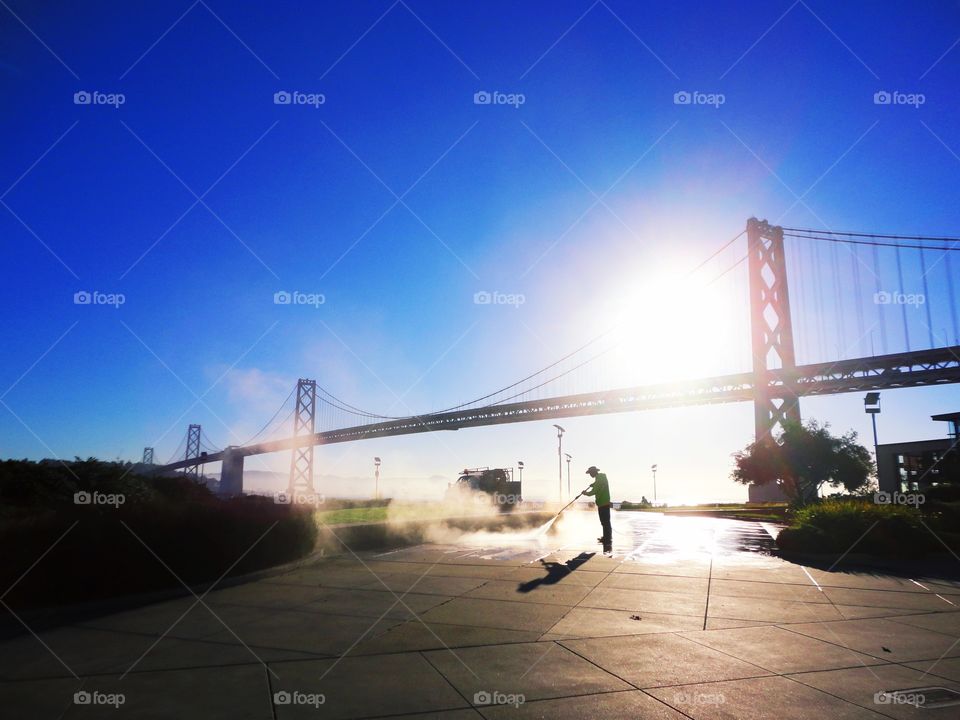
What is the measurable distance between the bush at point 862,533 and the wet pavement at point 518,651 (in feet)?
7.16

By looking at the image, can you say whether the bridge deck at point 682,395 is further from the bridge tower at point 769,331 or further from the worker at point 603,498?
the worker at point 603,498

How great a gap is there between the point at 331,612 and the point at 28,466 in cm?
673

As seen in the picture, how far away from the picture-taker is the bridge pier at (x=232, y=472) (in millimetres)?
41969

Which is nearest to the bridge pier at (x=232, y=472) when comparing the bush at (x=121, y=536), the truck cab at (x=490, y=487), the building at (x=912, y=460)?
the truck cab at (x=490, y=487)

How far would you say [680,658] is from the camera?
507cm

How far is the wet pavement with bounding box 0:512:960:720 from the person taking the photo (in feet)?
13.5

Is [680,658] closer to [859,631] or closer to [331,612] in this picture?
[859,631]

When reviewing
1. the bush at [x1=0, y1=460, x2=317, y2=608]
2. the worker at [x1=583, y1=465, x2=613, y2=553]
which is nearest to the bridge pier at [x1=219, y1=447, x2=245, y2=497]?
the bush at [x1=0, y1=460, x2=317, y2=608]

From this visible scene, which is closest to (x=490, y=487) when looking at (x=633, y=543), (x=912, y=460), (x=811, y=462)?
(x=811, y=462)

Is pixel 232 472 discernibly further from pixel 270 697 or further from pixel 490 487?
pixel 270 697

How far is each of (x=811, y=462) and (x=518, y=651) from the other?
25.4 metres

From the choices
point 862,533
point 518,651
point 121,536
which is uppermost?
point 121,536

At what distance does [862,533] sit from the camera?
11.0 metres

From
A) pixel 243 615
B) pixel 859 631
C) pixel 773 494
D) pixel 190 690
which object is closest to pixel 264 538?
pixel 243 615
